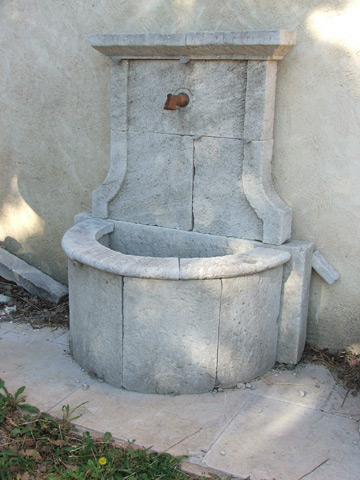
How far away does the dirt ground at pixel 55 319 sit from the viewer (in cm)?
389

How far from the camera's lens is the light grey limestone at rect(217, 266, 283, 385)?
3.59 meters

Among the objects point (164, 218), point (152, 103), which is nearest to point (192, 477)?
point (164, 218)

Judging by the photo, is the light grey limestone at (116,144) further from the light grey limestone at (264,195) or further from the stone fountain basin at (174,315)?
the light grey limestone at (264,195)

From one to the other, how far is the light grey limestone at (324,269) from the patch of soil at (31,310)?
214cm

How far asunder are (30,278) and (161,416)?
7.23ft

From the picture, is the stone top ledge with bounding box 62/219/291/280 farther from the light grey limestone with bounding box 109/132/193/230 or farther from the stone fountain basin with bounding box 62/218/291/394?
the light grey limestone with bounding box 109/132/193/230

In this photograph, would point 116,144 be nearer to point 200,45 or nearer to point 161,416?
point 200,45

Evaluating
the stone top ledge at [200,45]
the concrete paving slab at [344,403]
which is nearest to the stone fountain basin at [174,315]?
the concrete paving slab at [344,403]

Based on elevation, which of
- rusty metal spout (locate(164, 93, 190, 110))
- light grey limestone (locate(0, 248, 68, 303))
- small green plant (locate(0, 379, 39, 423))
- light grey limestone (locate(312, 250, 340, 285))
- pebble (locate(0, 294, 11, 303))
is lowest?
small green plant (locate(0, 379, 39, 423))

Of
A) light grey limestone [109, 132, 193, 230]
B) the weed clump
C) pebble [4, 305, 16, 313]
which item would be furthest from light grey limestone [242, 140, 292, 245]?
pebble [4, 305, 16, 313]

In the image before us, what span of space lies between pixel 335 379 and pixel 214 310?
42.4 inches

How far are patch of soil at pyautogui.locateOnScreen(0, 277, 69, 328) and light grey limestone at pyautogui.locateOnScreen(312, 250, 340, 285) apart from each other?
2138 millimetres

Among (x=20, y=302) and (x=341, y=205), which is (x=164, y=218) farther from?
(x=20, y=302)

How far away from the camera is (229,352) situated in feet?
12.0
